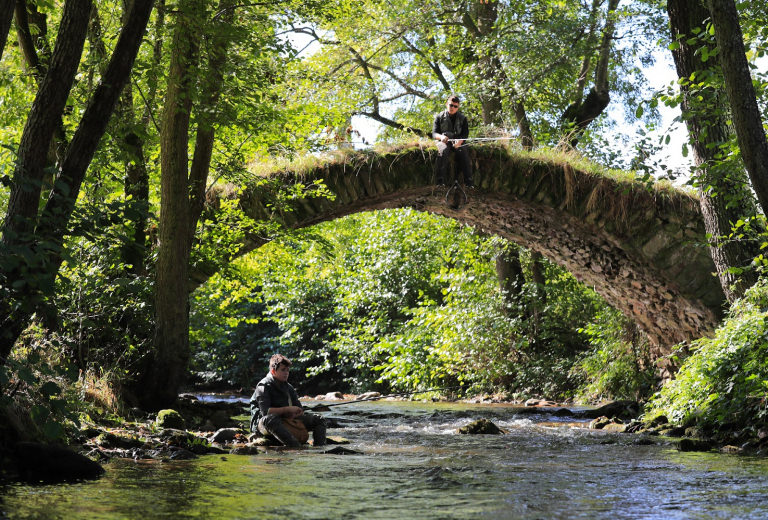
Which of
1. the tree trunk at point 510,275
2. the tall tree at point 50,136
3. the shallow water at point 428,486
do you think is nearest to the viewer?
the shallow water at point 428,486

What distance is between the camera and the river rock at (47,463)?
481 cm

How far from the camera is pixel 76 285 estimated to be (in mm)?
9305

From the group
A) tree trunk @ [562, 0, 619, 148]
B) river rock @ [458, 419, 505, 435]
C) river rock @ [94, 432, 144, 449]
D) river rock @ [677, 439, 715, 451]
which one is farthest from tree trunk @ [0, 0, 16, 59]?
tree trunk @ [562, 0, 619, 148]

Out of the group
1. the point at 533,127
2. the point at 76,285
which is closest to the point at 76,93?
the point at 76,285

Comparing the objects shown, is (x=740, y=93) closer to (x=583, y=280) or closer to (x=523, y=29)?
(x=583, y=280)

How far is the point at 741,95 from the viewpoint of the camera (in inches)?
229

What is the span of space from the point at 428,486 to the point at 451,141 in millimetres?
7831

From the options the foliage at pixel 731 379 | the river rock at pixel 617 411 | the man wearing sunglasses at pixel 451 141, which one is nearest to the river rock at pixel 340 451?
the foliage at pixel 731 379

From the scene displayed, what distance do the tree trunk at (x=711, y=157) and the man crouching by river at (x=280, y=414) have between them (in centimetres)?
487

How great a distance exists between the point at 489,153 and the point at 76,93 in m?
6.48

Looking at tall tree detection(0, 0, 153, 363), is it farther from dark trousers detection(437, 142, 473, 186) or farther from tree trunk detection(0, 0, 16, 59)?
dark trousers detection(437, 142, 473, 186)

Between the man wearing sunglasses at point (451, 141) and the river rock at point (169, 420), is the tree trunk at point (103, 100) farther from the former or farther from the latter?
the man wearing sunglasses at point (451, 141)

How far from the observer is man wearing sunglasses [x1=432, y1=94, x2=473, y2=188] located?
12.1 m

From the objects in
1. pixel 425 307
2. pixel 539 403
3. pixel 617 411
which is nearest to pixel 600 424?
pixel 617 411
